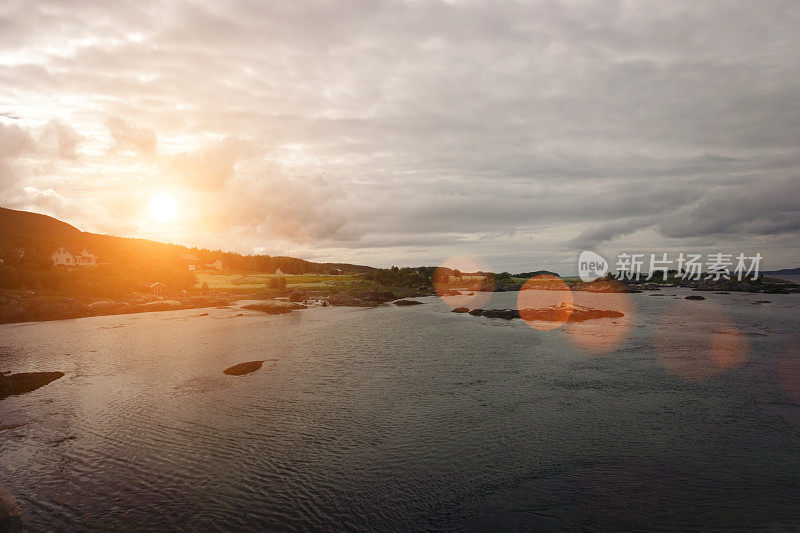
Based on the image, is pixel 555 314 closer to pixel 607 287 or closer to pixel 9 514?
pixel 9 514

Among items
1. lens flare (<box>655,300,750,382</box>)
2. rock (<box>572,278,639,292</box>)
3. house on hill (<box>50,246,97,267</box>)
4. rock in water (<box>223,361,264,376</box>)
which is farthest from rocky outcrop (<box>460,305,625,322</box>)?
house on hill (<box>50,246,97,267</box>)

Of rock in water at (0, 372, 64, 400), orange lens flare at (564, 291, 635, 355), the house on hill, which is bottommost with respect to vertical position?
rock in water at (0, 372, 64, 400)

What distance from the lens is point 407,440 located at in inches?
853

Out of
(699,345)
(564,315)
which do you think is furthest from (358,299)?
(699,345)

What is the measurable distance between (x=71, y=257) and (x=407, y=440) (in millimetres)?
170965

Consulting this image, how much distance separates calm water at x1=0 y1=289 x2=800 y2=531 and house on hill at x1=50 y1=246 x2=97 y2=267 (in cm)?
11991

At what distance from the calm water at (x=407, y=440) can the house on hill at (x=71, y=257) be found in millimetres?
119906

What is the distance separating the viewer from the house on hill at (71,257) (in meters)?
140

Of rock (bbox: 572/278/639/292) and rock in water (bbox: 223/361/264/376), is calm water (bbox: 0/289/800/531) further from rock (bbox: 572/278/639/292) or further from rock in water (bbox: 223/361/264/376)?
rock (bbox: 572/278/639/292)

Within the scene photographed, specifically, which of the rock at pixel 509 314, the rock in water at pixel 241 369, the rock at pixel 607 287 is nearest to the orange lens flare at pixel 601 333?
the rock at pixel 509 314

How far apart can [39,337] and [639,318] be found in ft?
316

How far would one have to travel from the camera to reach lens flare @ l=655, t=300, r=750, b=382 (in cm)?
3766

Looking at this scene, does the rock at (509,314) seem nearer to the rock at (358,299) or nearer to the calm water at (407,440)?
the calm water at (407,440)

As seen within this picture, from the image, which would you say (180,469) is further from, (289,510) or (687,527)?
(687,527)
